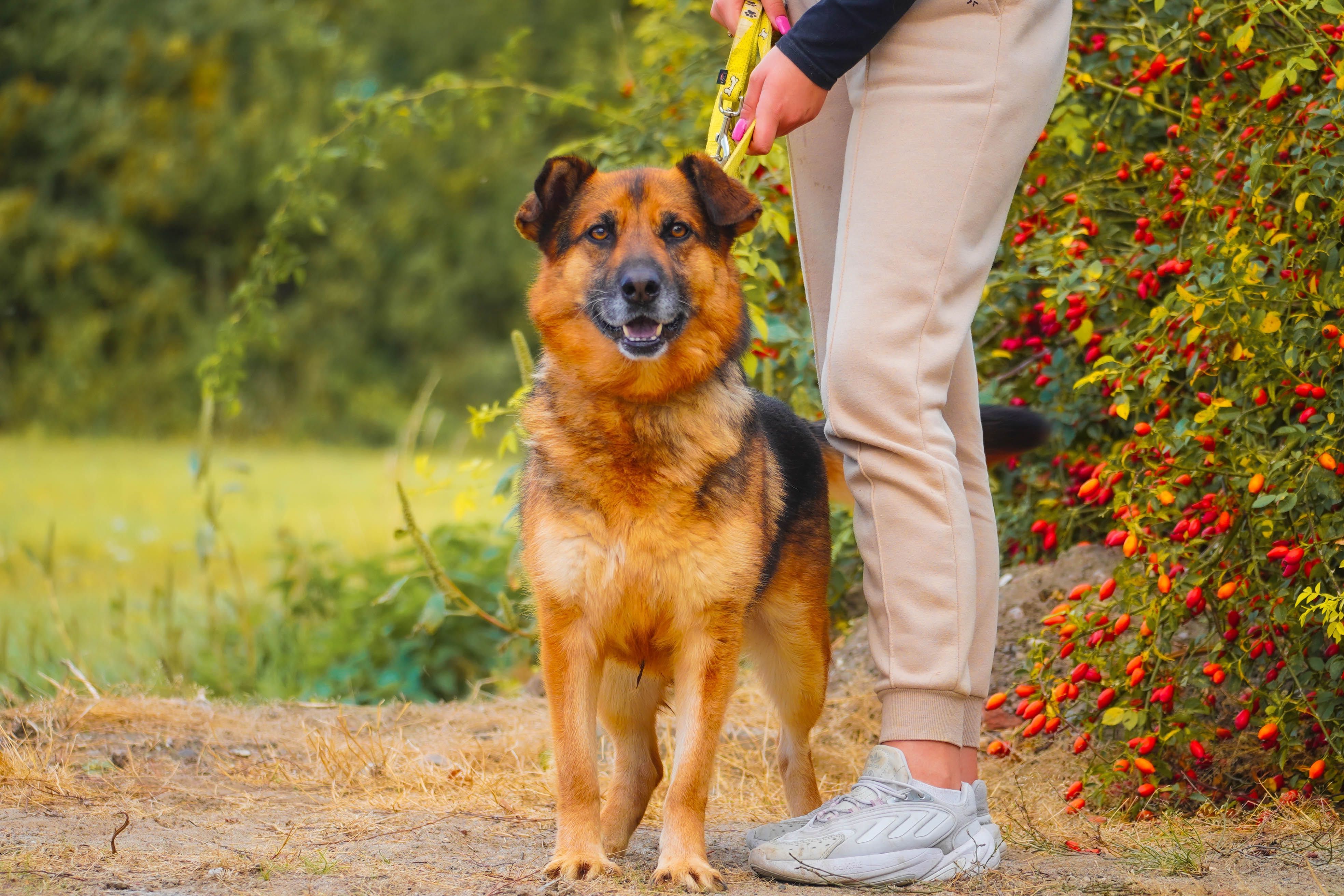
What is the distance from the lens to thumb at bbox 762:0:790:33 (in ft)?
9.85

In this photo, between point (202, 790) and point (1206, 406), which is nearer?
point (1206, 406)

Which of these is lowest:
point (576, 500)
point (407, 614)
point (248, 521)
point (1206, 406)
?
point (248, 521)

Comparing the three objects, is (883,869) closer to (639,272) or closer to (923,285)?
(923,285)

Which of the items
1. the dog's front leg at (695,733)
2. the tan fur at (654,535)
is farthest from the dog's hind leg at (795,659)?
the dog's front leg at (695,733)

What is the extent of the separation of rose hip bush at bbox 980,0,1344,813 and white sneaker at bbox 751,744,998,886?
22.2 inches

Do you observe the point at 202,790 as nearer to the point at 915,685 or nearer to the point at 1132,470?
the point at 915,685

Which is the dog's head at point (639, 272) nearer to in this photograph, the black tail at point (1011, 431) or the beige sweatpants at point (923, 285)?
the beige sweatpants at point (923, 285)

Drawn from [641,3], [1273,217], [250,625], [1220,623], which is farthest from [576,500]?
[250,625]

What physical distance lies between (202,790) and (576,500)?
159cm

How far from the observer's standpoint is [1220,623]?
3.30 m

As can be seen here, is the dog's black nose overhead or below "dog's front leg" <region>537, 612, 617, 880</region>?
overhead

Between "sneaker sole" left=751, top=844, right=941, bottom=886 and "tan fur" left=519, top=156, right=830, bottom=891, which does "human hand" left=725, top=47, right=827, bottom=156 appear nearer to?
"tan fur" left=519, top=156, right=830, bottom=891

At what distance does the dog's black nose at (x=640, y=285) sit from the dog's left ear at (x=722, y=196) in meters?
0.28

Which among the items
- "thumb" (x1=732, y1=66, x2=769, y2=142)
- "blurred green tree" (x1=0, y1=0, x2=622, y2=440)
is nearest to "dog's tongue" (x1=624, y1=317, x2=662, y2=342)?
"thumb" (x1=732, y1=66, x2=769, y2=142)
